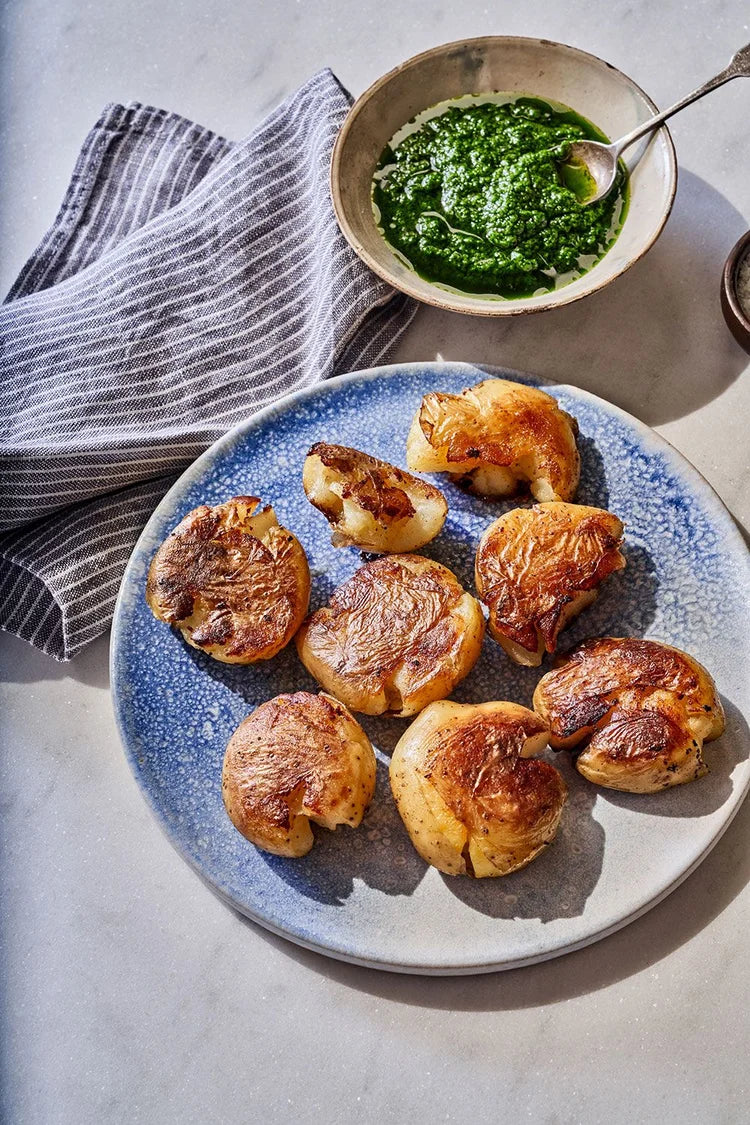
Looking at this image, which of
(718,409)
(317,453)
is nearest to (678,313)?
(718,409)

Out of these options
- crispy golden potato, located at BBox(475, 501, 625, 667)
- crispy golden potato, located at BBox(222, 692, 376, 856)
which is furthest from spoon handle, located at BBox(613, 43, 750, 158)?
crispy golden potato, located at BBox(222, 692, 376, 856)

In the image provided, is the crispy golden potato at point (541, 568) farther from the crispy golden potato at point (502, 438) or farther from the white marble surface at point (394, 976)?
the white marble surface at point (394, 976)

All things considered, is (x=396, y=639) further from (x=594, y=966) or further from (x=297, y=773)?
(x=594, y=966)

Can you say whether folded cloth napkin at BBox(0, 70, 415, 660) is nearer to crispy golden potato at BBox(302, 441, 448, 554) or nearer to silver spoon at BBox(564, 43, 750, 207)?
crispy golden potato at BBox(302, 441, 448, 554)

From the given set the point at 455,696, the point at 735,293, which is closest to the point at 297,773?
the point at 455,696

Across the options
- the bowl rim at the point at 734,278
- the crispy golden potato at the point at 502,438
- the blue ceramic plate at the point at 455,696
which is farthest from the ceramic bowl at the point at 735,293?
the crispy golden potato at the point at 502,438

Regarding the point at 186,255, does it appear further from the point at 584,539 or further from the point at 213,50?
the point at 584,539

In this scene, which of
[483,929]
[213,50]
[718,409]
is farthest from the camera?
[213,50]
